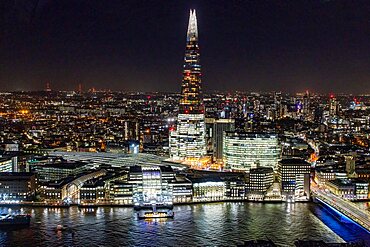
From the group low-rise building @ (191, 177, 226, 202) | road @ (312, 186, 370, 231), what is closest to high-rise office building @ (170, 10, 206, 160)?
low-rise building @ (191, 177, 226, 202)

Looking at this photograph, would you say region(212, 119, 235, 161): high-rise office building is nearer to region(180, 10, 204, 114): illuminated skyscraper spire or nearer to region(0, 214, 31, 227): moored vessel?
region(180, 10, 204, 114): illuminated skyscraper spire

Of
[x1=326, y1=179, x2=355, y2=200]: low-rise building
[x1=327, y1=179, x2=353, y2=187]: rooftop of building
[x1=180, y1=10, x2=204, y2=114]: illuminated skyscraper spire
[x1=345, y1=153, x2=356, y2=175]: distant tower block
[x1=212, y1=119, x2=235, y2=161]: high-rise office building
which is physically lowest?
[x1=326, y1=179, x2=355, y2=200]: low-rise building

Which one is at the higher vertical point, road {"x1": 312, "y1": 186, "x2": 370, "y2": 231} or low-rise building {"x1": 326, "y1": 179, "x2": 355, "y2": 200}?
low-rise building {"x1": 326, "y1": 179, "x2": 355, "y2": 200}

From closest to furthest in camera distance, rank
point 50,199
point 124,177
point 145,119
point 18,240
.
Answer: point 18,240, point 50,199, point 124,177, point 145,119

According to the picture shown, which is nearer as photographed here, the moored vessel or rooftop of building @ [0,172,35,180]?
the moored vessel

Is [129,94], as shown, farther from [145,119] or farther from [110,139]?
[110,139]

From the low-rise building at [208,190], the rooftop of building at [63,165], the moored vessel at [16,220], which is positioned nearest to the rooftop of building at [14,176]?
the rooftop of building at [63,165]

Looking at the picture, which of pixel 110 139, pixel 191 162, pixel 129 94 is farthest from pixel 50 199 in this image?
pixel 129 94

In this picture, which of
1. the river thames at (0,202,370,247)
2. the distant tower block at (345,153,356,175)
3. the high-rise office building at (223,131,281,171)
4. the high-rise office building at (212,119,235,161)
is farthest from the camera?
the high-rise office building at (212,119,235,161)
